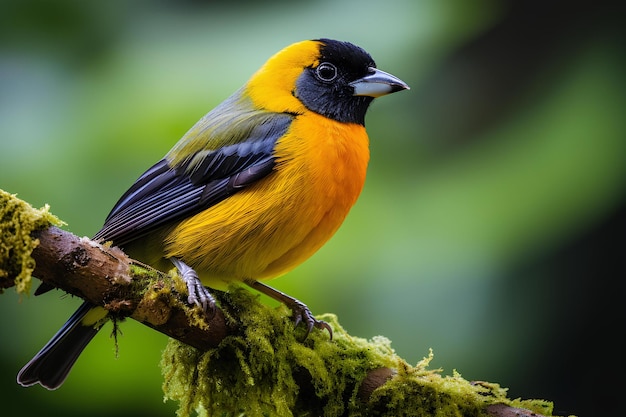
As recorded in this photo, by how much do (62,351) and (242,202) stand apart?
103cm

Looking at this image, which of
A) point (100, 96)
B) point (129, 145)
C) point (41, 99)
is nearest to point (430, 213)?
point (129, 145)

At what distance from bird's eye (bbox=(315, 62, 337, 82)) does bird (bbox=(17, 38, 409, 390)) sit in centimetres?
12

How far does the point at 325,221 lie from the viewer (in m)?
3.34

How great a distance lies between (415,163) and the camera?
5203mm

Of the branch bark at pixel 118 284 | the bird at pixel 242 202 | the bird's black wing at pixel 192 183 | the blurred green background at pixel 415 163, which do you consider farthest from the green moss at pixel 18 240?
the blurred green background at pixel 415 163

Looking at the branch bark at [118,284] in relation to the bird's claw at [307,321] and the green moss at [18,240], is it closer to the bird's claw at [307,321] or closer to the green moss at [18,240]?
the green moss at [18,240]

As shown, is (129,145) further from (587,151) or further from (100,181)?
(587,151)

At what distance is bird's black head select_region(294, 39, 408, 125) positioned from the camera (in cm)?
376

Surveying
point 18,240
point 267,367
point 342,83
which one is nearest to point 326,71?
point 342,83

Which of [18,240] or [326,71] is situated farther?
[326,71]

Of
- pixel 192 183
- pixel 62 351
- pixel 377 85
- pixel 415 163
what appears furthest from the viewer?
pixel 415 163

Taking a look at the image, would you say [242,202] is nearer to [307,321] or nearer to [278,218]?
[278,218]

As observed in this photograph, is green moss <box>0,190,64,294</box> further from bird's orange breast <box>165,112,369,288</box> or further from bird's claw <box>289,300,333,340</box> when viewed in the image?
bird's claw <box>289,300,333,340</box>

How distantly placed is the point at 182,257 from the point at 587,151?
10.9 ft
